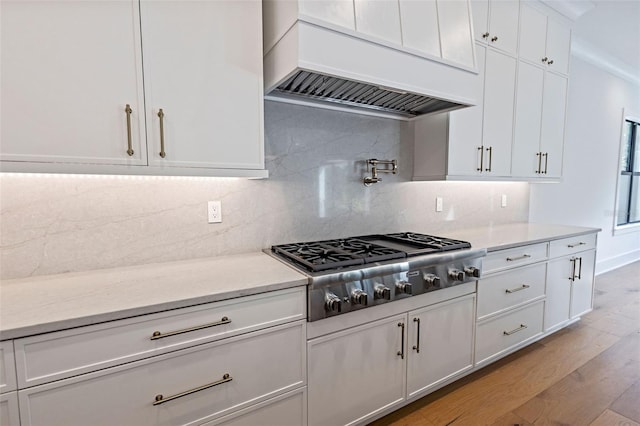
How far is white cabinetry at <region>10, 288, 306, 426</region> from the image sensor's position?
3.34ft

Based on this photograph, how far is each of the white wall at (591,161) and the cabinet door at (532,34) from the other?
4.53 ft

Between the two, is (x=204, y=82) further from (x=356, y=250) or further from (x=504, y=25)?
(x=504, y=25)

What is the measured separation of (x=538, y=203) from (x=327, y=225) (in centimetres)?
276

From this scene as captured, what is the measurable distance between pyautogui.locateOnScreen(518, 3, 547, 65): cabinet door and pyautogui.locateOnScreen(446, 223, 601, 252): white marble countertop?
1.46 meters

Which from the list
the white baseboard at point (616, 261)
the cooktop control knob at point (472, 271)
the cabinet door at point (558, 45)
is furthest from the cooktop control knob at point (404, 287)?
the white baseboard at point (616, 261)

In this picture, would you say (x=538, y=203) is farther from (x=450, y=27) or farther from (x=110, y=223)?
(x=110, y=223)

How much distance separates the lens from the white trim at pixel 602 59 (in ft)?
12.0

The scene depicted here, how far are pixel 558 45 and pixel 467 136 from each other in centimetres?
147

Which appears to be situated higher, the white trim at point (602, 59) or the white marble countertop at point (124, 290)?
the white trim at point (602, 59)

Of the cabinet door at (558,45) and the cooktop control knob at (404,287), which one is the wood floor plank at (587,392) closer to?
the cooktop control knob at (404,287)

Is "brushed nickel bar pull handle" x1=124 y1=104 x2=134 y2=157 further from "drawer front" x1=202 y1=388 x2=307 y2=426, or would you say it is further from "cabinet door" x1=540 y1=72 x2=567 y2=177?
"cabinet door" x1=540 y1=72 x2=567 y2=177

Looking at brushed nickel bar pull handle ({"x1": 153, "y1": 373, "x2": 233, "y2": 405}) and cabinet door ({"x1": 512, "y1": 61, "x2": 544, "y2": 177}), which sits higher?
cabinet door ({"x1": 512, "y1": 61, "x2": 544, "y2": 177})

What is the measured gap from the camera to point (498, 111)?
253 centimetres

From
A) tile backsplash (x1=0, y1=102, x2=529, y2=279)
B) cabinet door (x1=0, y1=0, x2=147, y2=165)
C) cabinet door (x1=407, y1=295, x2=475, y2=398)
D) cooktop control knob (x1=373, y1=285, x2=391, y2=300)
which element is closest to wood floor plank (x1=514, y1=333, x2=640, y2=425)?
cabinet door (x1=407, y1=295, x2=475, y2=398)
